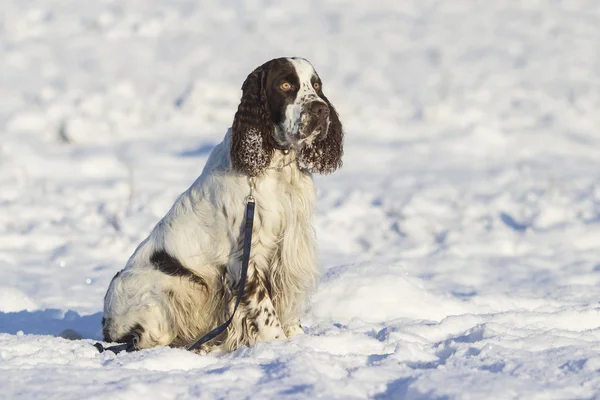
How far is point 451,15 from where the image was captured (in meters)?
19.3

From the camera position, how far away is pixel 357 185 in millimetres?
10414

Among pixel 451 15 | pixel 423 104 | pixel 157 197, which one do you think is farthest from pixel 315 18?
pixel 157 197

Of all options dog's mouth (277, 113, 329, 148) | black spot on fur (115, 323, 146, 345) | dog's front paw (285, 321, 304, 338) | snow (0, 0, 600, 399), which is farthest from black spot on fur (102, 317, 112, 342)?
dog's mouth (277, 113, 329, 148)

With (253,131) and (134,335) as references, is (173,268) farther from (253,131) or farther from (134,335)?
(253,131)

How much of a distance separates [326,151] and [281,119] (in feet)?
0.96

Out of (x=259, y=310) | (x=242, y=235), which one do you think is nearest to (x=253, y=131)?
(x=242, y=235)

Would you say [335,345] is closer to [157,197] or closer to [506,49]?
[157,197]

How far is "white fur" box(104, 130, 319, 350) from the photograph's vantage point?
183 inches

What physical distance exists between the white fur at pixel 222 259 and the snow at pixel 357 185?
0.35 metres

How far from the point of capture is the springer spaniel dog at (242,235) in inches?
183

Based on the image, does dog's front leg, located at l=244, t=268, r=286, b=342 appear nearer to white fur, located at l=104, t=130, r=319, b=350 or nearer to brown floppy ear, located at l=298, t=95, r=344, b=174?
white fur, located at l=104, t=130, r=319, b=350

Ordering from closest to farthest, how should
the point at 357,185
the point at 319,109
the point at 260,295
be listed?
the point at 319,109
the point at 260,295
the point at 357,185

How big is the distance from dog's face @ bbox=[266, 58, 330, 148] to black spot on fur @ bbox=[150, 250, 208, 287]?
2.72ft

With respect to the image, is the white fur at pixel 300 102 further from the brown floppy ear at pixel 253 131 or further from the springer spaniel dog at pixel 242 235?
the brown floppy ear at pixel 253 131
